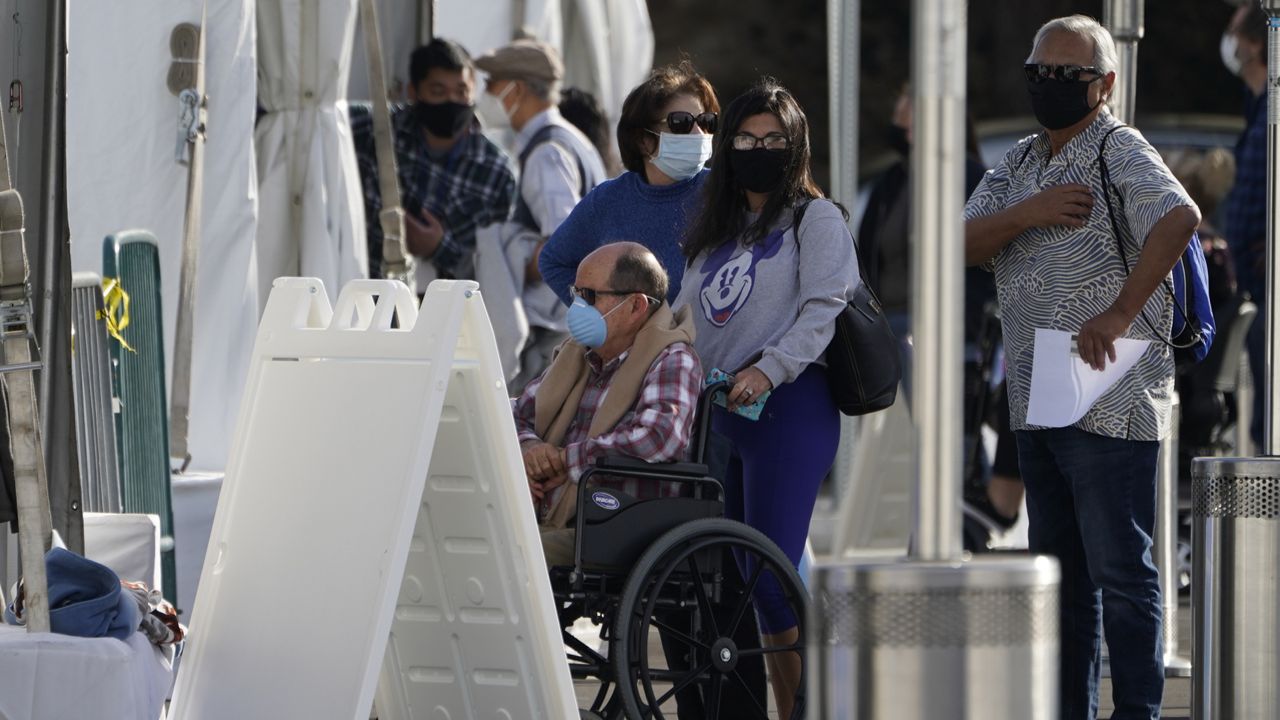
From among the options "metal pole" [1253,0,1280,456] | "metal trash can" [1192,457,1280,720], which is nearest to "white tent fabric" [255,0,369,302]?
"metal pole" [1253,0,1280,456]

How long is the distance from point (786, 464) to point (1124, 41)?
7.21ft

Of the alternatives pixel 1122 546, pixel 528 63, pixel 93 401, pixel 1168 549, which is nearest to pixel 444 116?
pixel 528 63

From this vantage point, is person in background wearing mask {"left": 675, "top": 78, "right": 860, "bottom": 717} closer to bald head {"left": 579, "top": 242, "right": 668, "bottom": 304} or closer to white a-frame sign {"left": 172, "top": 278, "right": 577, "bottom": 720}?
bald head {"left": 579, "top": 242, "right": 668, "bottom": 304}

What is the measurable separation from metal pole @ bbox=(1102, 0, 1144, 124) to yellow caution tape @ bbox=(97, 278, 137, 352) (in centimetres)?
299

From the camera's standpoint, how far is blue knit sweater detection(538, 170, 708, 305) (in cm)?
580

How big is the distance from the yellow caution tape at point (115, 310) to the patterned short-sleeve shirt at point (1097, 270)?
2.47 meters

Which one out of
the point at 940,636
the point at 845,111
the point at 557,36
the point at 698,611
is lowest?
the point at 698,611

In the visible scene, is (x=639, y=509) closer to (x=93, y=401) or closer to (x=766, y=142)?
(x=766, y=142)

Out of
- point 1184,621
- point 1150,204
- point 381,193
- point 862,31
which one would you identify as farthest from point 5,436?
point 862,31

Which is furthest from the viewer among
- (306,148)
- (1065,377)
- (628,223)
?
(306,148)

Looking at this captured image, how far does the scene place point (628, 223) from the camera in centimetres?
590

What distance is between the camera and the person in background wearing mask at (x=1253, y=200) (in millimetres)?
8961

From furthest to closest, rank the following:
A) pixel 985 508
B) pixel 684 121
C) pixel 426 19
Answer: pixel 426 19 < pixel 985 508 < pixel 684 121

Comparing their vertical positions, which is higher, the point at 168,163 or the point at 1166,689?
the point at 168,163
